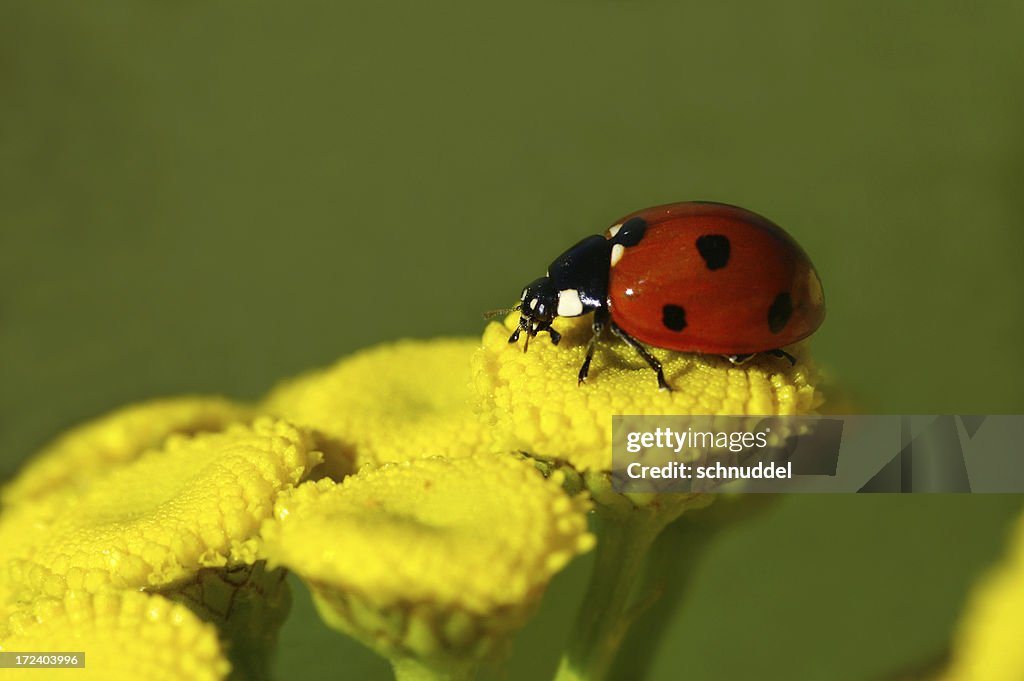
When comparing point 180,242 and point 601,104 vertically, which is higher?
point 601,104

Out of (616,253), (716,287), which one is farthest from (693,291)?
(616,253)

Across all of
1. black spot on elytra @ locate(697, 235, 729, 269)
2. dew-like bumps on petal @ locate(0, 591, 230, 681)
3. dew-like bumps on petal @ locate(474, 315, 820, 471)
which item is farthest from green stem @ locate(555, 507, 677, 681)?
dew-like bumps on petal @ locate(0, 591, 230, 681)

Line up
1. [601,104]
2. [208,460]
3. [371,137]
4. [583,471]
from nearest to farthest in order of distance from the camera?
[583,471], [208,460], [601,104], [371,137]

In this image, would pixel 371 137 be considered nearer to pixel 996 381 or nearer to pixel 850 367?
pixel 850 367

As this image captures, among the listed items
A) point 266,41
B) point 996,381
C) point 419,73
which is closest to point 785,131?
point 996,381

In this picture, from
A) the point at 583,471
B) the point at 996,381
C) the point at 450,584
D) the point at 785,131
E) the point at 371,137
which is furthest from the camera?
the point at 371,137

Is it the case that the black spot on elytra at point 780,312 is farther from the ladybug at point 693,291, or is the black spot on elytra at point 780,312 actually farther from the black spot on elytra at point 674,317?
the black spot on elytra at point 674,317
